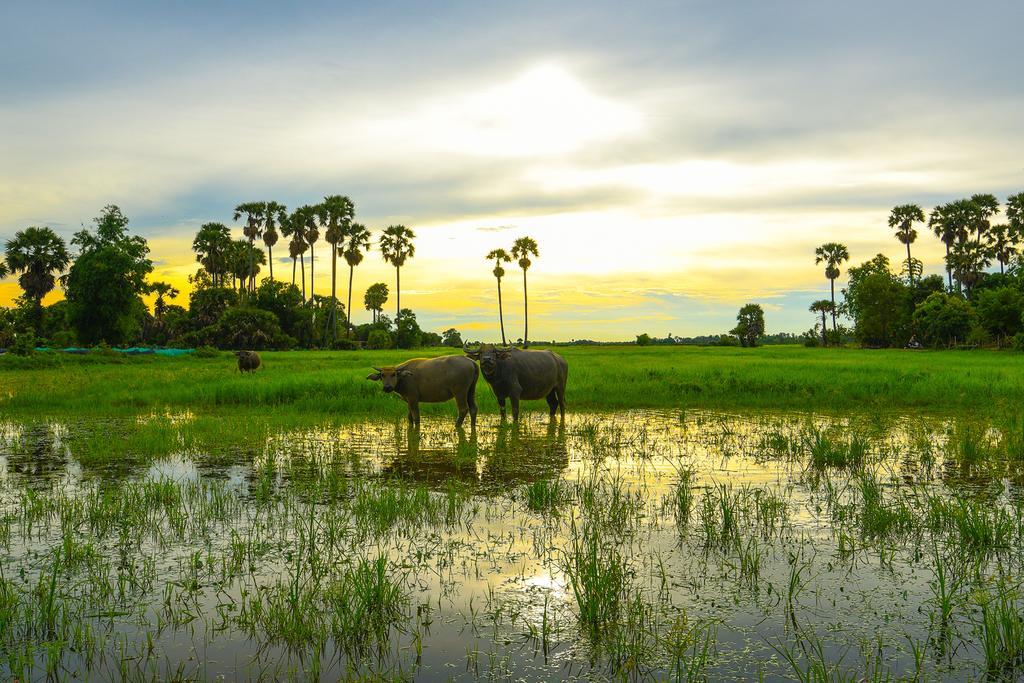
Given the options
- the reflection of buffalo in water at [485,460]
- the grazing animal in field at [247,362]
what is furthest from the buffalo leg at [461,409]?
the grazing animal in field at [247,362]

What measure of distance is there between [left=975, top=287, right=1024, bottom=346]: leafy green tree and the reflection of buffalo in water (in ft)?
184

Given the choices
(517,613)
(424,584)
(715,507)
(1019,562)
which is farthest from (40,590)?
(1019,562)

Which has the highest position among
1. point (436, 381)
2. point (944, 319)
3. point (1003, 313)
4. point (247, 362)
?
point (1003, 313)

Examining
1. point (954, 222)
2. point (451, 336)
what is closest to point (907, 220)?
point (954, 222)

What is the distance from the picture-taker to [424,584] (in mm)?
5414

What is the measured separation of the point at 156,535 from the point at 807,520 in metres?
6.54

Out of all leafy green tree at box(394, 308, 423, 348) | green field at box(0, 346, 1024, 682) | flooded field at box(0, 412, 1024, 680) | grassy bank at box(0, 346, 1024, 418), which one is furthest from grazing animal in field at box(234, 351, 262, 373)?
leafy green tree at box(394, 308, 423, 348)

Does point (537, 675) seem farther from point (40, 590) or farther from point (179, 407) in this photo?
point (179, 407)

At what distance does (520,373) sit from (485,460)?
5449mm

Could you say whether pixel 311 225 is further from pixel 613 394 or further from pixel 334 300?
pixel 613 394

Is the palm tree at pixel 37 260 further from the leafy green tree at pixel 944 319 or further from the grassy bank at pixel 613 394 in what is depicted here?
the leafy green tree at pixel 944 319

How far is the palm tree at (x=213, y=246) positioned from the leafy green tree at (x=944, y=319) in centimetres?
7587

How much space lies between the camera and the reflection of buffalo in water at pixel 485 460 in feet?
31.3

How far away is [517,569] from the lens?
5703 mm
